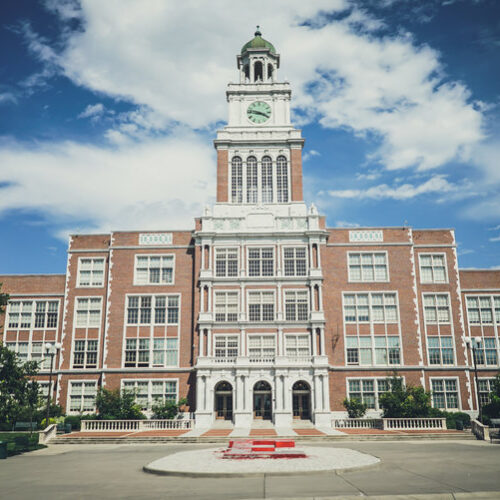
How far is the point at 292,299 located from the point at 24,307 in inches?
1033

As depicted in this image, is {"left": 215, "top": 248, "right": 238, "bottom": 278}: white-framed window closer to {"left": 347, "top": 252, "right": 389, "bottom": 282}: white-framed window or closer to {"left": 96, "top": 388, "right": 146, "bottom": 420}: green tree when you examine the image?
{"left": 347, "top": 252, "right": 389, "bottom": 282}: white-framed window

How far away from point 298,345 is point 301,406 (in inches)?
203

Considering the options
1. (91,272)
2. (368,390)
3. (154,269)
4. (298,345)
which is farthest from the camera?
(91,272)

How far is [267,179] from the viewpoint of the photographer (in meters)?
50.6

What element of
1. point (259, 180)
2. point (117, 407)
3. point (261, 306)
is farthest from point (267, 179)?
point (117, 407)

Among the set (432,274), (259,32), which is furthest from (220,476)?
(259,32)

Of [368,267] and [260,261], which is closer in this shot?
[260,261]

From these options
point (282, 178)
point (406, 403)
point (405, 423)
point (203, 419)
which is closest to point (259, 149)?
point (282, 178)

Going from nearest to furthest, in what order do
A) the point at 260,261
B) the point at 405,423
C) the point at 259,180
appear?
the point at 405,423 → the point at 260,261 → the point at 259,180

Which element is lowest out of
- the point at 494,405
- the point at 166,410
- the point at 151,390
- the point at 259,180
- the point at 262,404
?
the point at 166,410

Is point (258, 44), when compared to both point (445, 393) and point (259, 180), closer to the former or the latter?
point (259, 180)

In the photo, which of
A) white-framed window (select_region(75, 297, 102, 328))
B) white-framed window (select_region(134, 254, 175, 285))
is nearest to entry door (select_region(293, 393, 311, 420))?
white-framed window (select_region(134, 254, 175, 285))

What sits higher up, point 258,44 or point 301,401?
point 258,44

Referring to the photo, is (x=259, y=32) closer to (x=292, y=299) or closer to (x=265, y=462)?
(x=292, y=299)
